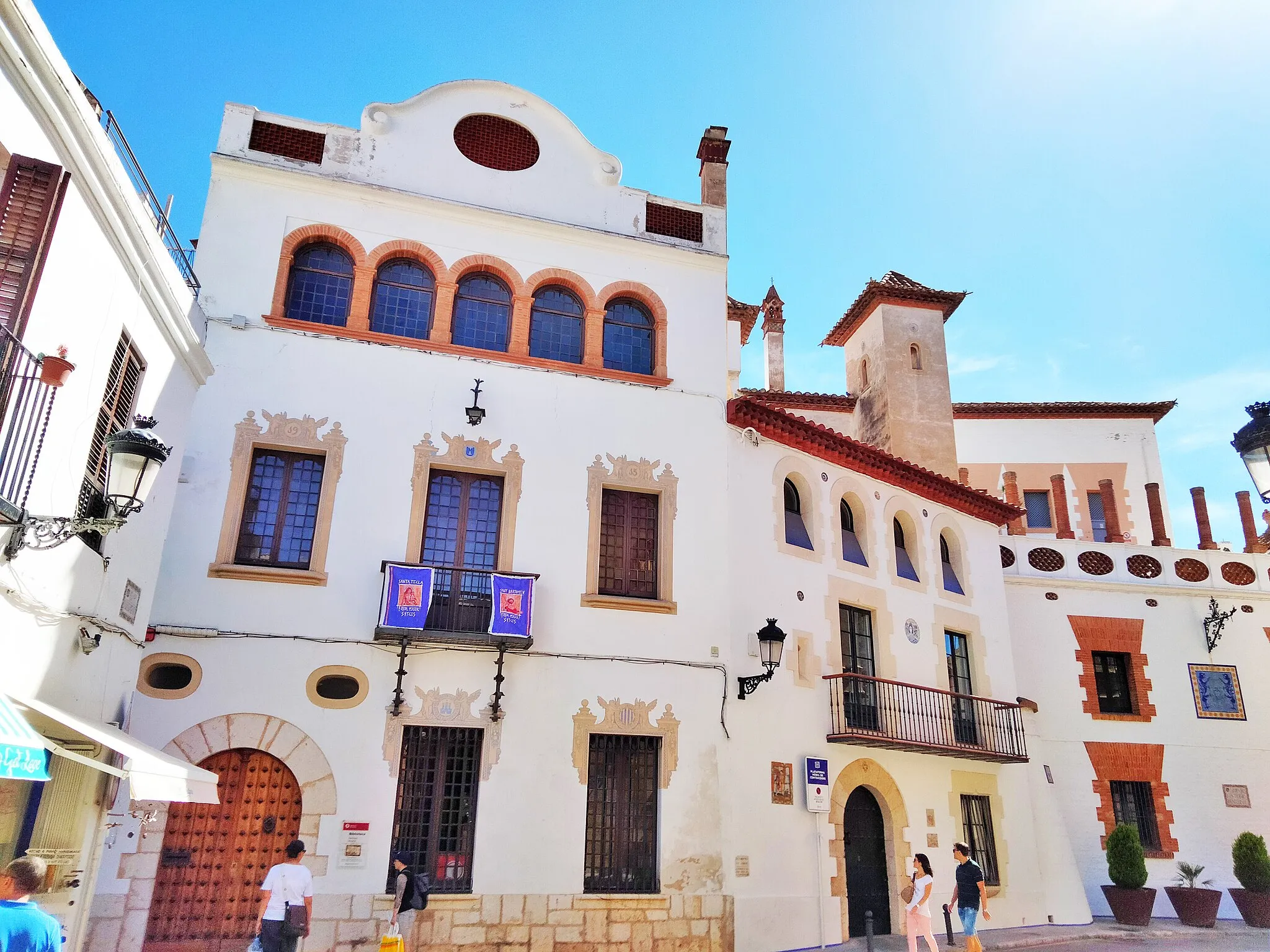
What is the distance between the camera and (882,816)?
1524 cm

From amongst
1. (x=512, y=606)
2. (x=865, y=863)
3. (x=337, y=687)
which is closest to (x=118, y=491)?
(x=337, y=687)

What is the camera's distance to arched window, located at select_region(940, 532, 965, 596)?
18.1 meters

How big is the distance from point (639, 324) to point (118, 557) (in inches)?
320

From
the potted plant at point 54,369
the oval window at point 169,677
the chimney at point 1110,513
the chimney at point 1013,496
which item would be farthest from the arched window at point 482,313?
the chimney at point 1110,513

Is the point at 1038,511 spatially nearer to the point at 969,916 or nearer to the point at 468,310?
the point at 969,916

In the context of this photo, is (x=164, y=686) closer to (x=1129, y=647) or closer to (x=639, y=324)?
(x=639, y=324)

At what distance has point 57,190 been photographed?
7496 mm

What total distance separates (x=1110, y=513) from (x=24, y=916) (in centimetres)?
2210

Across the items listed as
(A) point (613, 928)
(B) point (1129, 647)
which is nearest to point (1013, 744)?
(B) point (1129, 647)

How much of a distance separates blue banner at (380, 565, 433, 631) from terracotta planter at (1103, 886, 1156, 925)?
43.0ft

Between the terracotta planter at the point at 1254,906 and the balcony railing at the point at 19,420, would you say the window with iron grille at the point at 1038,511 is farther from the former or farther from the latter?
the balcony railing at the point at 19,420

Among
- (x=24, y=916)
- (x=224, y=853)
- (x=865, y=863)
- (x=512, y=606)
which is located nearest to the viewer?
(x=24, y=916)

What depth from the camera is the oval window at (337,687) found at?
457 inches

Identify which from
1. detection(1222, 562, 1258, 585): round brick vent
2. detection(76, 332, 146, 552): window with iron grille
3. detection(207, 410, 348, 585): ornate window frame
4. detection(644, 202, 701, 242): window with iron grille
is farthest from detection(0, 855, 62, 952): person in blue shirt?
detection(1222, 562, 1258, 585): round brick vent
